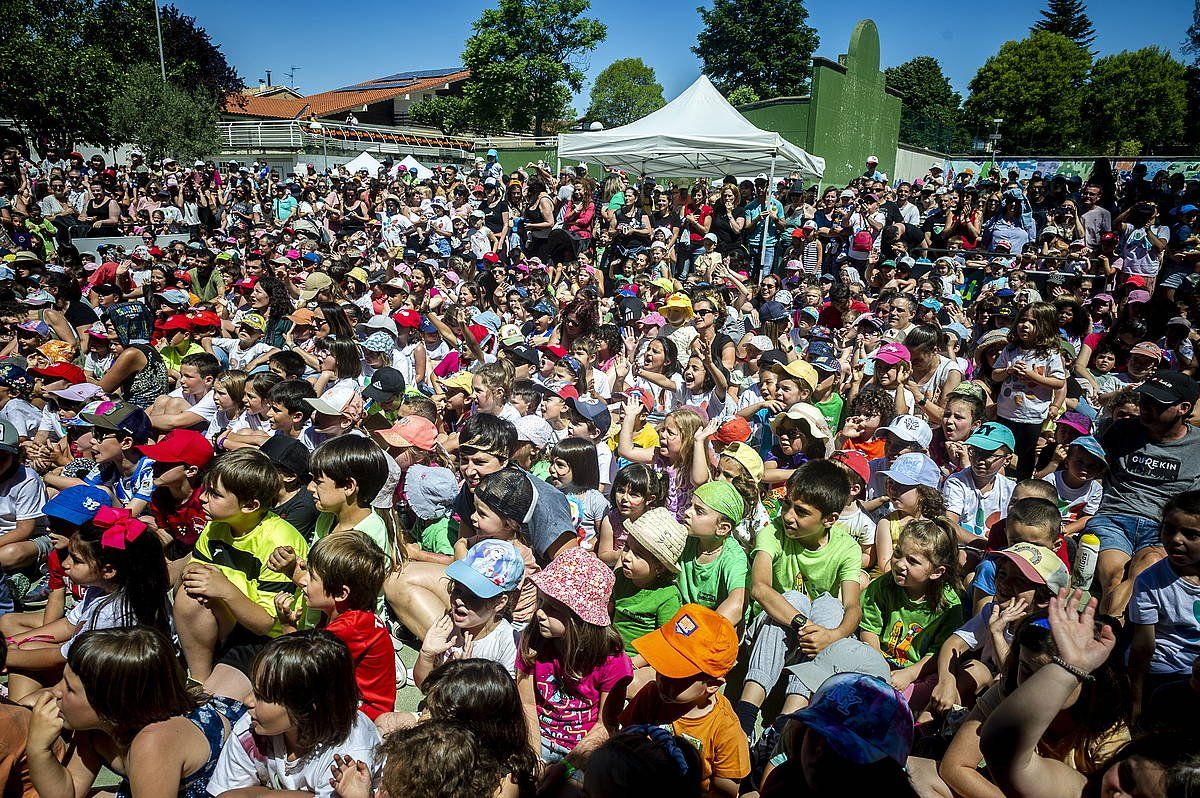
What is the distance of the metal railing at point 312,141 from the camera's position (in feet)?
106

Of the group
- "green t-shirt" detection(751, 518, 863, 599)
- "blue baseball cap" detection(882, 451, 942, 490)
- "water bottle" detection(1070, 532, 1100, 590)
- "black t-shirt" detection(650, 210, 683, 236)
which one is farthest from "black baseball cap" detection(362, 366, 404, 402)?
"black t-shirt" detection(650, 210, 683, 236)

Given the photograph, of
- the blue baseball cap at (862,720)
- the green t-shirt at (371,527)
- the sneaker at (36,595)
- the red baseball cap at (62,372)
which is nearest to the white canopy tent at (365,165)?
the red baseball cap at (62,372)

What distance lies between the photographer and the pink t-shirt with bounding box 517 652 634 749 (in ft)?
9.65

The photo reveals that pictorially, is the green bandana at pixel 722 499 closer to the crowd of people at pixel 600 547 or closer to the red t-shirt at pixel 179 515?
the crowd of people at pixel 600 547

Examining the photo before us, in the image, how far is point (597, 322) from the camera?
7824 millimetres

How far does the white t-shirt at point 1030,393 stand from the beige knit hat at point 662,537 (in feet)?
12.2

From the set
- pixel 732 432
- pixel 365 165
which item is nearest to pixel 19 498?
pixel 732 432

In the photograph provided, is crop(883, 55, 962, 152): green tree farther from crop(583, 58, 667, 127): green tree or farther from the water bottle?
the water bottle

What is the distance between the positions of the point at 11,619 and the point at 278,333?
483cm

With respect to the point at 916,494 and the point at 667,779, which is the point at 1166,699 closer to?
the point at 916,494

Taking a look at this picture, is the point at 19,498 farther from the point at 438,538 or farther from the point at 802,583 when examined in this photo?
the point at 802,583

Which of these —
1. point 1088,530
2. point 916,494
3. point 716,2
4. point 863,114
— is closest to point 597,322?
point 916,494

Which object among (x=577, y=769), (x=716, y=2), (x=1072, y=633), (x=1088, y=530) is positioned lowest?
(x=577, y=769)

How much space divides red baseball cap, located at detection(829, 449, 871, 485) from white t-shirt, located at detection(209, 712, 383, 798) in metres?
3.31
